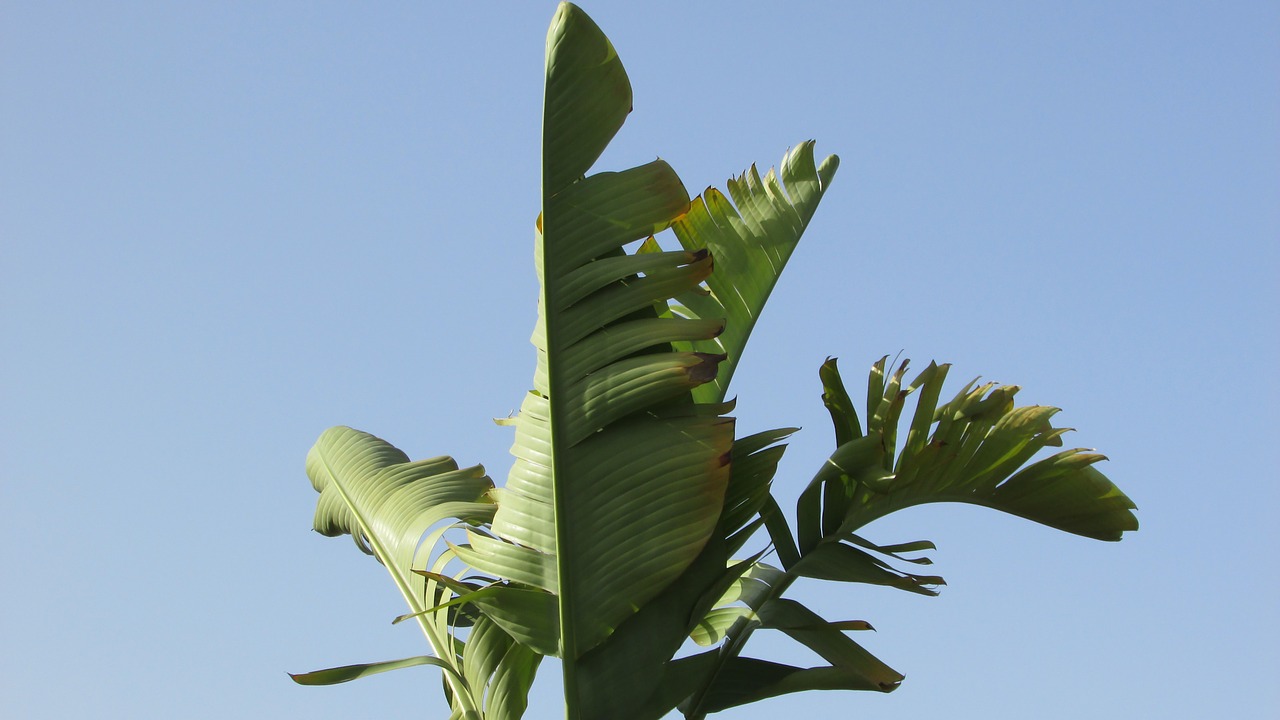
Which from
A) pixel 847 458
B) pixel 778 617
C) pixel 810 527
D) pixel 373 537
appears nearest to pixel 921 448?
pixel 847 458

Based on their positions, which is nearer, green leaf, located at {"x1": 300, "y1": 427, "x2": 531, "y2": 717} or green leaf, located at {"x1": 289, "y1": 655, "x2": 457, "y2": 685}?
green leaf, located at {"x1": 289, "y1": 655, "x2": 457, "y2": 685}

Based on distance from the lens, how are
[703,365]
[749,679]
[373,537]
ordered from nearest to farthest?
1. [703,365]
2. [749,679]
3. [373,537]

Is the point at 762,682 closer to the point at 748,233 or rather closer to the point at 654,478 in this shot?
the point at 654,478

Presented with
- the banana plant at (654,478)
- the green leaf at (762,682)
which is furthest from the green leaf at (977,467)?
the green leaf at (762,682)

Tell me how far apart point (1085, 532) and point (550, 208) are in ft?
5.88

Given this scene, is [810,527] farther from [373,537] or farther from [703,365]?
[373,537]

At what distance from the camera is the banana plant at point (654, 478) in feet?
9.53

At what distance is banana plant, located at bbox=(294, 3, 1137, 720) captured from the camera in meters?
2.91

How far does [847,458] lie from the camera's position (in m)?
2.97

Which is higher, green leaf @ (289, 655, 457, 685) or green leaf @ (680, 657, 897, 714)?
green leaf @ (289, 655, 457, 685)

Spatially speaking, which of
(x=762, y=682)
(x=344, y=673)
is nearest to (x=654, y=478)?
(x=762, y=682)

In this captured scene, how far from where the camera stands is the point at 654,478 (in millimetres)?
2883

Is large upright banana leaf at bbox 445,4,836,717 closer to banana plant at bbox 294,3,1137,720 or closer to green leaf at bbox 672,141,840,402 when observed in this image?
banana plant at bbox 294,3,1137,720

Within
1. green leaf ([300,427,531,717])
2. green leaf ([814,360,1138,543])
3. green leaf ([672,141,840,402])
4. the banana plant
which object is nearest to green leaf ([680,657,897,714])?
the banana plant
